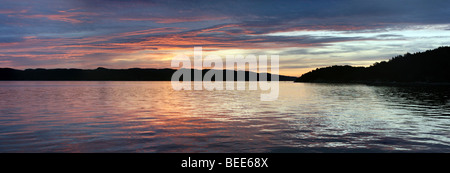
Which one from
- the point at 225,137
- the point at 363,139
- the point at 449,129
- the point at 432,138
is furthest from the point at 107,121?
the point at 449,129

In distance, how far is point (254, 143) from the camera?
52.1 feet

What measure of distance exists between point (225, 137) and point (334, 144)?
5.35 meters

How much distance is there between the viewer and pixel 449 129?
20625 mm
